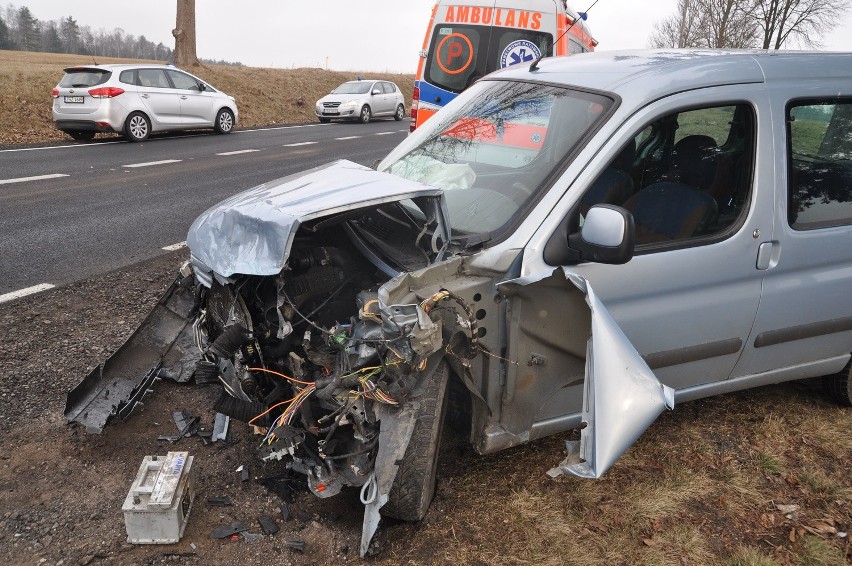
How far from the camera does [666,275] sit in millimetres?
3078

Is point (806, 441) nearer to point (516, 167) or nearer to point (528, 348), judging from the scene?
point (528, 348)

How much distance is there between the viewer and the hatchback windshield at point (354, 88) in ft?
79.6

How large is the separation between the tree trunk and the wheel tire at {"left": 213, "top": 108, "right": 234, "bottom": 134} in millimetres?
8633

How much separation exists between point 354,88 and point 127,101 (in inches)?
431

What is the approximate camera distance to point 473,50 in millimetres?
9438

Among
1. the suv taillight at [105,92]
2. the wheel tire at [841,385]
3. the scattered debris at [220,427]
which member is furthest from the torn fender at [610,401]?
the suv taillight at [105,92]

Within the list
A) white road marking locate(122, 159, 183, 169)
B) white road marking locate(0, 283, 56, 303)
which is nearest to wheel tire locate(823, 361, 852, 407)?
white road marking locate(0, 283, 56, 303)

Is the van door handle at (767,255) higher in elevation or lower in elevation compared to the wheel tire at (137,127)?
lower

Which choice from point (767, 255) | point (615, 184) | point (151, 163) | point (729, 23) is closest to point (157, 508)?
point (615, 184)

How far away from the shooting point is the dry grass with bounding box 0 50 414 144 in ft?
52.9

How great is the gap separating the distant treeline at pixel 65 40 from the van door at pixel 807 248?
190ft

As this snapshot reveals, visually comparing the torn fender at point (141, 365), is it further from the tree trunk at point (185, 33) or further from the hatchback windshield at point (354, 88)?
the tree trunk at point (185, 33)

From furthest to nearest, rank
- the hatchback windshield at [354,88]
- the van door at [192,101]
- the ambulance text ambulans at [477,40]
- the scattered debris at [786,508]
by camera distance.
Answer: the hatchback windshield at [354,88], the van door at [192,101], the ambulance text ambulans at [477,40], the scattered debris at [786,508]

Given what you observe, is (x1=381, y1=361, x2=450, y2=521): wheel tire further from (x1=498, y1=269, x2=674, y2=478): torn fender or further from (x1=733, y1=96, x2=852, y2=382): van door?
(x1=733, y1=96, x2=852, y2=382): van door
